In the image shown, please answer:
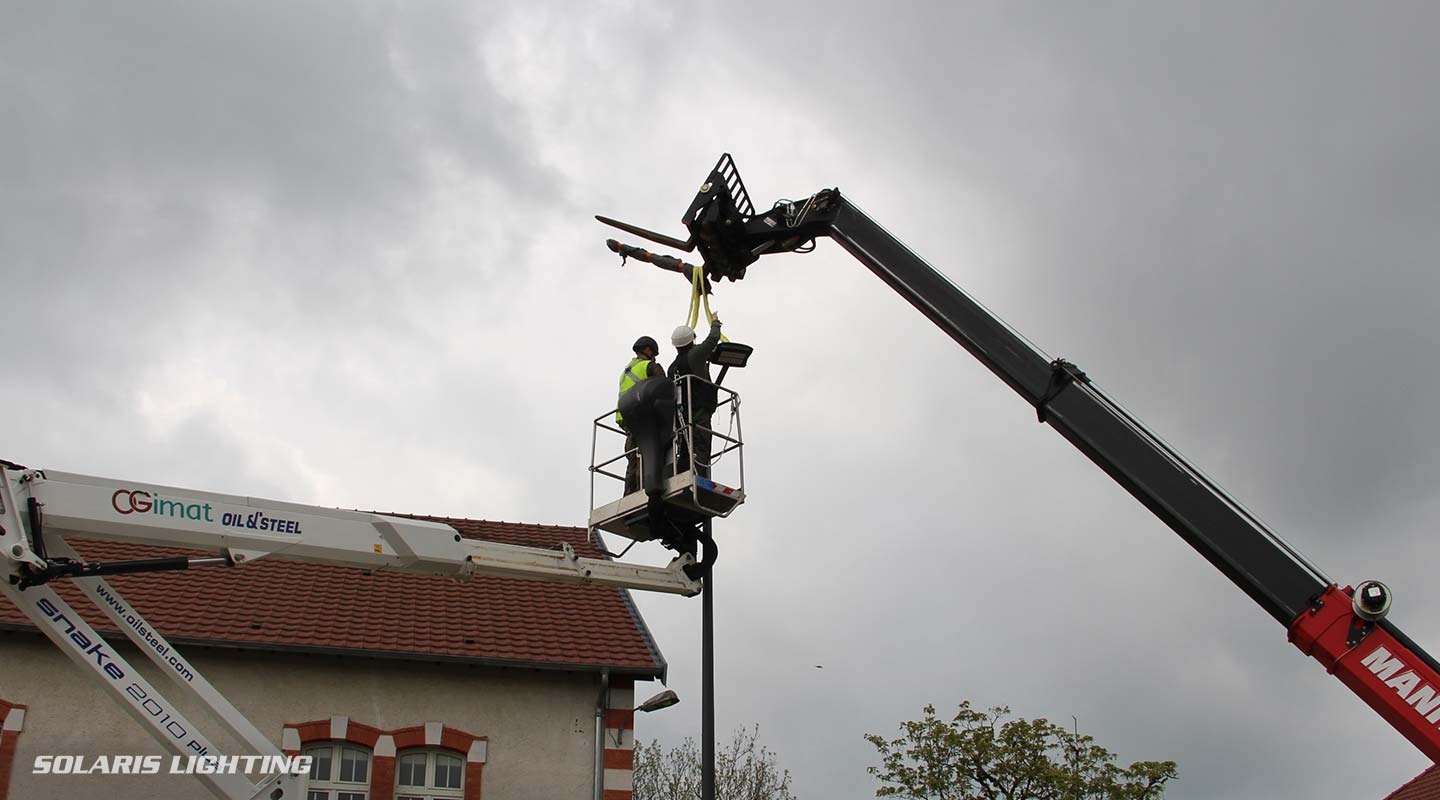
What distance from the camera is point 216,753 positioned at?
29.9 ft

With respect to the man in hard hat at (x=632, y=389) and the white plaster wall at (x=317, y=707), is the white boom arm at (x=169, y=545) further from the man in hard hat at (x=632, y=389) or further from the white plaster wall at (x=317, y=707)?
the white plaster wall at (x=317, y=707)

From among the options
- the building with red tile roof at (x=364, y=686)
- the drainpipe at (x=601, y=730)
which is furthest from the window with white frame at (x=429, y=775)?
the drainpipe at (x=601, y=730)

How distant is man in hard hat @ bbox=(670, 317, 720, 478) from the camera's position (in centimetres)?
1127

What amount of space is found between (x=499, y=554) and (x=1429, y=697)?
7.53 m

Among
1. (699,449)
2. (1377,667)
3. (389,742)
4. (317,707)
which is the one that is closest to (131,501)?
(699,449)

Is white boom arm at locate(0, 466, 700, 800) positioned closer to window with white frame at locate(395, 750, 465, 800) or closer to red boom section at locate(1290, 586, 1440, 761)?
window with white frame at locate(395, 750, 465, 800)

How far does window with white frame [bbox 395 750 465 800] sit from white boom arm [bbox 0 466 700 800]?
6489 mm

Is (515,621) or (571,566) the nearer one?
(571,566)

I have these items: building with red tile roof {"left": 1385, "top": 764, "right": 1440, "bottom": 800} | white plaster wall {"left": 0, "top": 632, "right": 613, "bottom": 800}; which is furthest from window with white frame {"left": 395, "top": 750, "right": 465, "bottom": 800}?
building with red tile roof {"left": 1385, "top": 764, "right": 1440, "bottom": 800}

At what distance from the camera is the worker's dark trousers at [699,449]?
441 inches

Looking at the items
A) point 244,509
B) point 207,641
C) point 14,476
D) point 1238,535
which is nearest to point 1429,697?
point 1238,535

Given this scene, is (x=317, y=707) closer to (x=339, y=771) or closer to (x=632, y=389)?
(x=339, y=771)

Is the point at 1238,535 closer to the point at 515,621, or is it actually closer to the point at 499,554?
the point at 499,554

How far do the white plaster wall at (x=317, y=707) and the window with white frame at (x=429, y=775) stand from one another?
0.36 m
